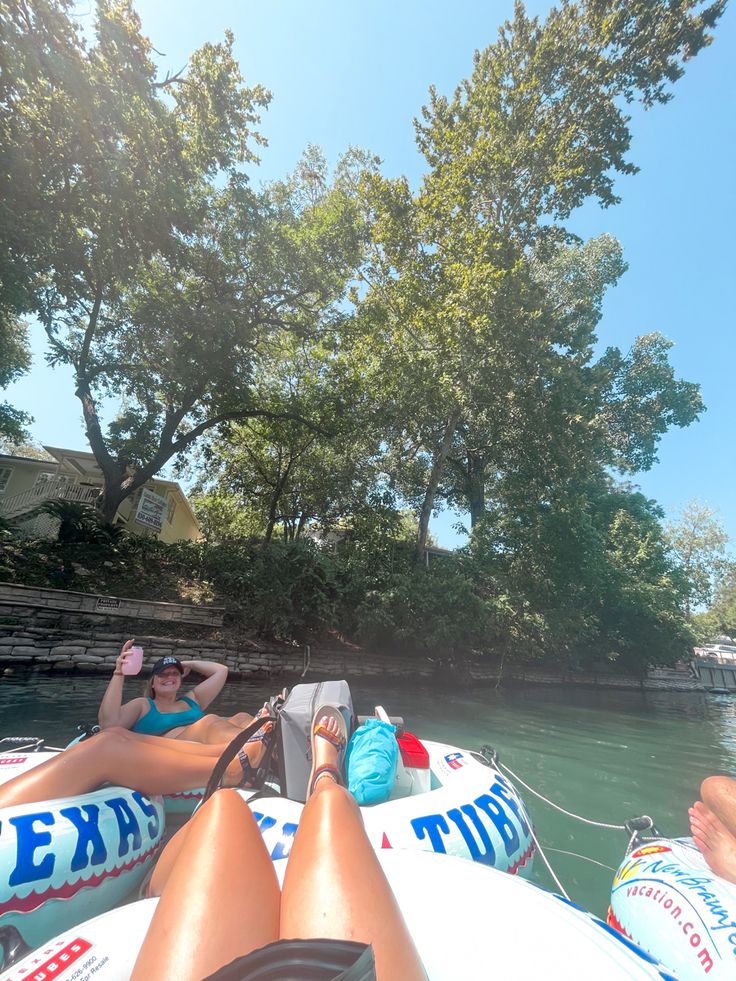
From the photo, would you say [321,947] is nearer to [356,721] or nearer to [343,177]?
[356,721]

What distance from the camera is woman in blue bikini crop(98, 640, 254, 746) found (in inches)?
126

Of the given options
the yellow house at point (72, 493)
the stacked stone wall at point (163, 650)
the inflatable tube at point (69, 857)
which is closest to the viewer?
the inflatable tube at point (69, 857)

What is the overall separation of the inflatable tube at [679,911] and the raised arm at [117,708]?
3153mm

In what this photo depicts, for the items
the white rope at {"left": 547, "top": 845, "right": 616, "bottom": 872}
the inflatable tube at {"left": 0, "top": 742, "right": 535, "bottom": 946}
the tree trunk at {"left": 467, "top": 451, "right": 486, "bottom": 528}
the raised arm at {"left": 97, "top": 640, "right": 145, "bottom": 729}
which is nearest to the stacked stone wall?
the tree trunk at {"left": 467, "top": 451, "right": 486, "bottom": 528}

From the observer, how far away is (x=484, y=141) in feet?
42.3

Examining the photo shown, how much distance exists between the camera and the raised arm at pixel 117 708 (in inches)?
123

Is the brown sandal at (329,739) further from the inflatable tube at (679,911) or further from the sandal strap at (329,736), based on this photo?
the inflatable tube at (679,911)

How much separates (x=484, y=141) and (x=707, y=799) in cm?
1589

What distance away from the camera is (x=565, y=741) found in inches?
314

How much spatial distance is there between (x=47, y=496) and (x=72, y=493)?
109 centimetres

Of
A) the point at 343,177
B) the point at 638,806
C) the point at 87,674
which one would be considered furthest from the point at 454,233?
the point at 87,674

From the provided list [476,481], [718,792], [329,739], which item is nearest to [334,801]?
[329,739]

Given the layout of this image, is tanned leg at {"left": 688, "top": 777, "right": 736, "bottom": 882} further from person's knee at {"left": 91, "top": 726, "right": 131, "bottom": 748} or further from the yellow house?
the yellow house

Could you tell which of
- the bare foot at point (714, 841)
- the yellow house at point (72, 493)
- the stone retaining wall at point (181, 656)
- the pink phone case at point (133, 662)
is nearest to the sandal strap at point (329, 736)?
the pink phone case at point (133, 662)
